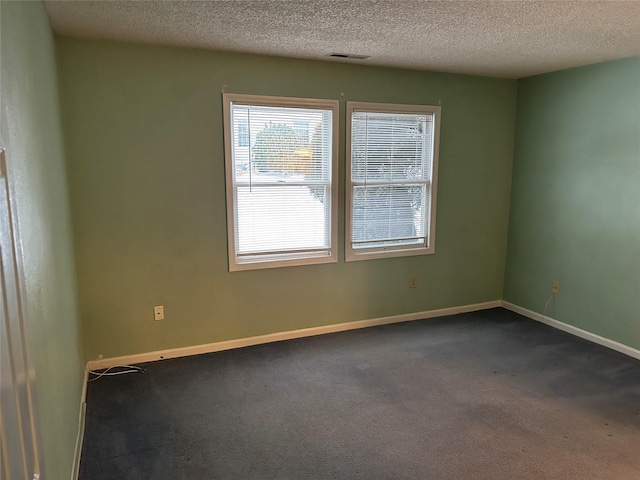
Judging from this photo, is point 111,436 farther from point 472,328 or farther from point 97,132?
point 472,328

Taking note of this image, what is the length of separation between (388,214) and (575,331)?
1.97 metres

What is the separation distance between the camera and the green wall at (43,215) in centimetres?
140

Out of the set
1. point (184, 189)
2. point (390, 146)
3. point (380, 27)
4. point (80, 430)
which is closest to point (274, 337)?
point (184, 189)

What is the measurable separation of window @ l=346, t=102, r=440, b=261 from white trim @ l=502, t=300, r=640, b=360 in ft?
3.78

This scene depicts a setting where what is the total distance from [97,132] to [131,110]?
0.91 feet

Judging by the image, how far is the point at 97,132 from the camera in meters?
3.10

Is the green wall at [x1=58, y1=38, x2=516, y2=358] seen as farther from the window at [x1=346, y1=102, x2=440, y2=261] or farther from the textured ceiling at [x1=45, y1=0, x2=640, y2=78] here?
the textured ceiling at [x1=45, y1=0, x2=640, y2=78]

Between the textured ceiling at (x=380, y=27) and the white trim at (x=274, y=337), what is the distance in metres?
2.28

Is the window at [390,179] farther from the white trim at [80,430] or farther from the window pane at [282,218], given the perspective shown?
the white trim at [80,430]

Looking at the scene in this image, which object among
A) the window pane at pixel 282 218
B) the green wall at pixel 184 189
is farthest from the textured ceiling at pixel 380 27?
the window pane at pixel 282 218

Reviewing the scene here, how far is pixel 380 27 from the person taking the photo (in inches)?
108

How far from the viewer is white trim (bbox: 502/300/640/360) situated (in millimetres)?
3623

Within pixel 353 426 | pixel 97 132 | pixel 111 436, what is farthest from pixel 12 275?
pixel 97 132

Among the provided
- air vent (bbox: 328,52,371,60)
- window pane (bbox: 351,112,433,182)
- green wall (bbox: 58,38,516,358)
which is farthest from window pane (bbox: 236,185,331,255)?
air vent (bbox: 328,52,371,60)
